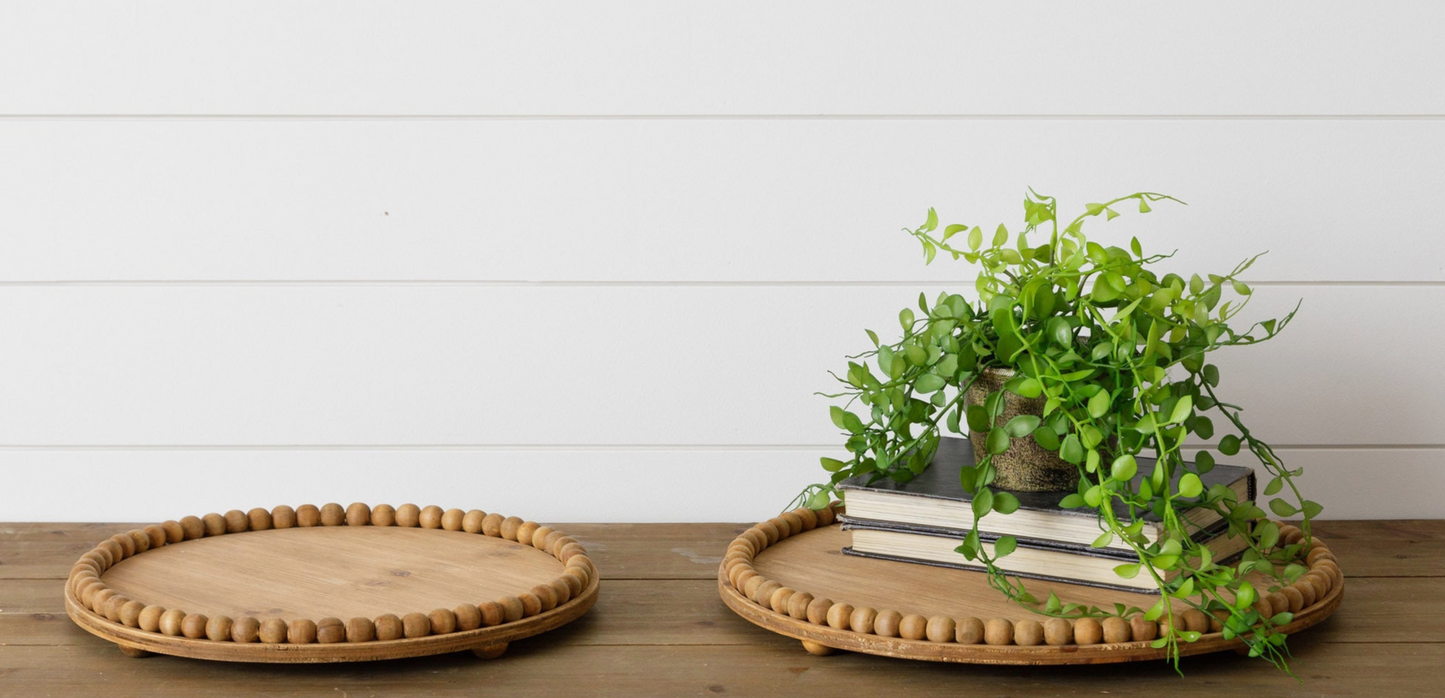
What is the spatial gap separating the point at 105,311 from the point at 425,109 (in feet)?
1.28

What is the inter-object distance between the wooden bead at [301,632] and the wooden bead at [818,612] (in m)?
0.33

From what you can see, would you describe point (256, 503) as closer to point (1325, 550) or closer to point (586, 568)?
point (586, 568)

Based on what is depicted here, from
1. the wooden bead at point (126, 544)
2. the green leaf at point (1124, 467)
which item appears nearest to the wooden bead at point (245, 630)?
the wooden bead at point (126, 544)

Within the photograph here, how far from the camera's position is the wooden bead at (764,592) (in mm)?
908

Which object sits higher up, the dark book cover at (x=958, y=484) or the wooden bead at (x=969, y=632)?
the dark book cover at (x=958, y=484)

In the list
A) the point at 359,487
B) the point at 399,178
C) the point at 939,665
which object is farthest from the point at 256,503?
the point at 939,665

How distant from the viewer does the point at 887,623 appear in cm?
85

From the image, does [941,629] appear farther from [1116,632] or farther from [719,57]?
[719,57]

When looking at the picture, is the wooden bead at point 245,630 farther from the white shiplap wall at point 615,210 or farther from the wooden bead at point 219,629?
the white shiplap wall at point 615,210

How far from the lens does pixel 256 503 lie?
52.7 inches

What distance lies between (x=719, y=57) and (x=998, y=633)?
2.21 ft

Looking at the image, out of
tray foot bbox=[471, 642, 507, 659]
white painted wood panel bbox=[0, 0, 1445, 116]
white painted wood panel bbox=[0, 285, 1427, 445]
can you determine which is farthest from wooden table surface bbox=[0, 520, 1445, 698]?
white painted wood panel bbox=[0, 0, 1445, 116]

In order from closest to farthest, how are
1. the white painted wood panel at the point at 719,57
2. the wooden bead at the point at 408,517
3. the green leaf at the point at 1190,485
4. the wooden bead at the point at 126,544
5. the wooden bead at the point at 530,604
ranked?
the green leaf at the point at 1190,485 → the wooden bead at the point at 530,604 → the wooden bead at the point at 126,544 → the wooden bead at the point at 408,517 → the white painted wood panel at the point at 719,57

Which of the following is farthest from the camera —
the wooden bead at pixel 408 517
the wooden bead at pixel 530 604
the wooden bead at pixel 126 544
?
the wooden bead at pixel 408 517
